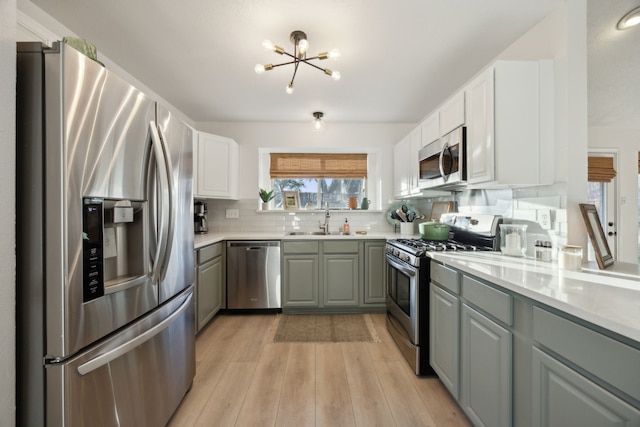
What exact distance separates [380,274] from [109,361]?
2.48 m

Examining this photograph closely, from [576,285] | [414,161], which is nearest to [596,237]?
[576,285]

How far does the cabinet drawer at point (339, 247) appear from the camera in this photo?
2.99 metres

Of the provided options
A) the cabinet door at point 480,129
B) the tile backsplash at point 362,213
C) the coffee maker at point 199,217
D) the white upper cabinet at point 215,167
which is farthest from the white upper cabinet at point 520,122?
the coffee maker at point 199,217

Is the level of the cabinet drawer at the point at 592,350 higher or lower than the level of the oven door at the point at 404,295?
higher

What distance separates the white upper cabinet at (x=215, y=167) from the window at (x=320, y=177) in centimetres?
60

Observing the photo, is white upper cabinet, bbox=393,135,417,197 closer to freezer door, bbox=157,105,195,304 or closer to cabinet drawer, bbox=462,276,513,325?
cabinet drawer, bbox=462,276,513,325

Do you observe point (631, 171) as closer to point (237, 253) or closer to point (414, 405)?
point (414, 405)

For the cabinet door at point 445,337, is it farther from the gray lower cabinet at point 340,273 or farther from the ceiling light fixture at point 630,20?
the ceiling light fixture at point 630,20

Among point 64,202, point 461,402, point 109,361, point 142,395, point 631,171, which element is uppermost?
point 631,171

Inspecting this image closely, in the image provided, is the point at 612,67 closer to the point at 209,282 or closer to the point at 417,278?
the point at 417,278

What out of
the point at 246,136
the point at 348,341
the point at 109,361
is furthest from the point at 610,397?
the point at 246,136

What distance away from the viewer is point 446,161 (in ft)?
6.82

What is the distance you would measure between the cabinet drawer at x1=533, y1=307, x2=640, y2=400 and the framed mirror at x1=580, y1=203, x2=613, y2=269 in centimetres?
75

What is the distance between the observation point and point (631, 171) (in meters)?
3.16
